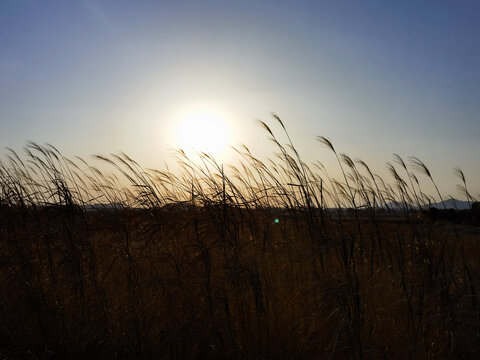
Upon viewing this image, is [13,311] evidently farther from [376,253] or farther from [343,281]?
[376,253]

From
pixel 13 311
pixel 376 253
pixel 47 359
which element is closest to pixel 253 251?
pixel 376 253

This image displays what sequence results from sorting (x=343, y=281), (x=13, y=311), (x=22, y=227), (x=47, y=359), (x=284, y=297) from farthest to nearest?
(x=22, y=227) → (x=13, y=311) → (x=284, y=297) → (x=47, y=359) → (x=343, y=281)

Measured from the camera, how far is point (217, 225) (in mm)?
2639

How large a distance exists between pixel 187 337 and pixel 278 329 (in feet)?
1.70

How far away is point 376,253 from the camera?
8.34ft

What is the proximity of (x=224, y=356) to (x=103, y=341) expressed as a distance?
0.76m

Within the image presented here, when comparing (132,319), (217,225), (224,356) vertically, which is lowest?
(224,356)

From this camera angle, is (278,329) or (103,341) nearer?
(278,329)

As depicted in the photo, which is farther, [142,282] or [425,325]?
[142,282]

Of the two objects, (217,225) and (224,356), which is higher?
(217,225)

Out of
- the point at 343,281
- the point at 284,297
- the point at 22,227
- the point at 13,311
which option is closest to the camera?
the point at 343,281

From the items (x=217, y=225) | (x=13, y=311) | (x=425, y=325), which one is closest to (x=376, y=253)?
(x=425, y=325)

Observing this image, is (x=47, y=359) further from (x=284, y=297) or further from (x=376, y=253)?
(x=376, y=253)

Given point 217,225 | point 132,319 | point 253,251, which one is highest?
point 217,225
